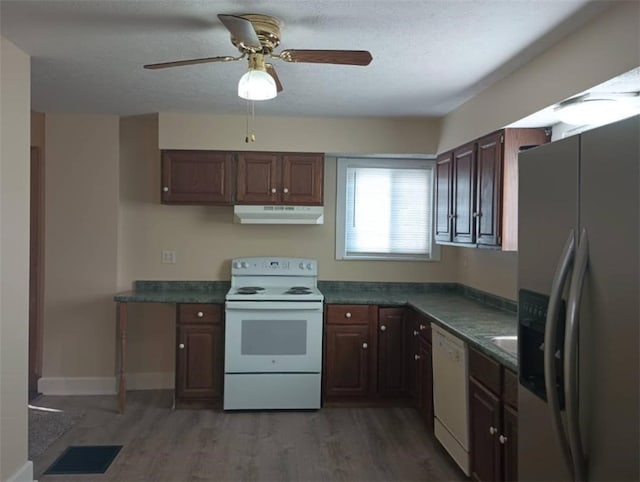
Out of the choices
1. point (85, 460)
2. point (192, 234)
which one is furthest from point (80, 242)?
point (85, 460)

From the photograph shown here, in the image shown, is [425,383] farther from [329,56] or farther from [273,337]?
[329,56]

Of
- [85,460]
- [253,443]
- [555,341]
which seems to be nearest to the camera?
[555,341]

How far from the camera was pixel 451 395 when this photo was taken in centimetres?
290

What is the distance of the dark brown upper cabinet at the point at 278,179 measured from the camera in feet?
13.3

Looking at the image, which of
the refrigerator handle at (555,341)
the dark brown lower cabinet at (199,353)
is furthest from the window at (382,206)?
the refrigerator handle at (555,341)

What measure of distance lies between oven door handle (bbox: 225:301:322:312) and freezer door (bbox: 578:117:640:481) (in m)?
2.61

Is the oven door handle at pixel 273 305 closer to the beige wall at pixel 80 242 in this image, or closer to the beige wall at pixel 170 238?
the beige wall at pixel 170 238

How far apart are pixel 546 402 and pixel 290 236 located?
313cm

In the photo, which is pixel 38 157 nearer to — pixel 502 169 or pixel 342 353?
pixel 342 353

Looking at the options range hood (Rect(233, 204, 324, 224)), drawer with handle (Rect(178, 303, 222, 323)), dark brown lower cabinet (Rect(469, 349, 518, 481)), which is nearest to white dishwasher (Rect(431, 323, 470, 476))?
dark brown lower cabinet (Rect(469, 349, 518, 481))

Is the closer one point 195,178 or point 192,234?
point 195,178

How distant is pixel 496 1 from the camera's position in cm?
195

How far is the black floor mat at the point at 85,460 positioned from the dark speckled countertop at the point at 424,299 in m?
1.06

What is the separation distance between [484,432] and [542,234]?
131cm
